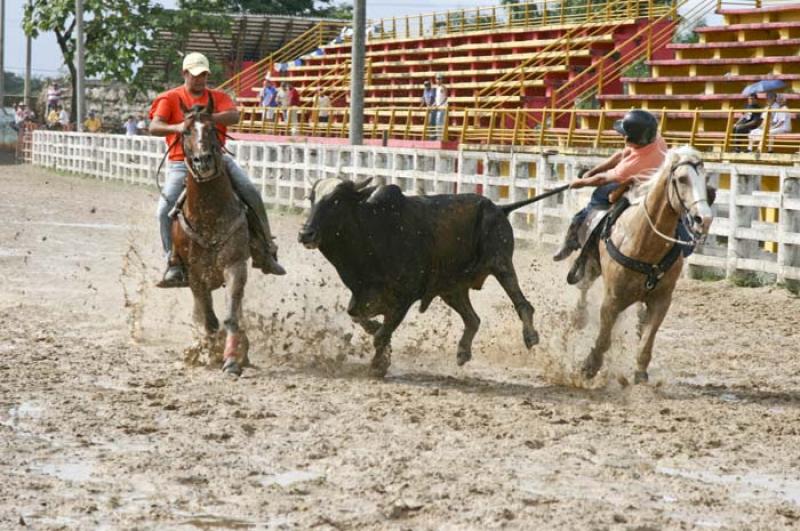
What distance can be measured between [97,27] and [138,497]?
4798 centimetres

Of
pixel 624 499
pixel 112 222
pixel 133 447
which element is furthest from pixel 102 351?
pixel 112 222

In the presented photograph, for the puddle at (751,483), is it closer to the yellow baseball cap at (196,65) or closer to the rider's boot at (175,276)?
the rider's boot at (175,276)

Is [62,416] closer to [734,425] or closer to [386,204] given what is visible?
[386,204]

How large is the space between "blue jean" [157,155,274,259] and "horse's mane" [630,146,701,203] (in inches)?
101

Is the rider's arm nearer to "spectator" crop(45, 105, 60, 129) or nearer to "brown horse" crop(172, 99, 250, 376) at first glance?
"brown horse" crop(172, 99, 250, 376)

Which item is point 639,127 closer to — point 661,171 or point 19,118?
point 661,171

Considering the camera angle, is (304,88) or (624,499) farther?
(304,88)

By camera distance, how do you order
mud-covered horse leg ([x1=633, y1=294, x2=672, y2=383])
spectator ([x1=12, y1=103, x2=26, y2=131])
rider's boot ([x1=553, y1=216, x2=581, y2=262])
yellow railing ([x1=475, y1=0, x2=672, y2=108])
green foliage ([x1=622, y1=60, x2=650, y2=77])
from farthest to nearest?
spectator ([x1=12, y1=103, x2=26, y2=131]) → yellow railing ([x1=475, y1=0, x2=672, y2=108]) → green foliage ([x1=622, y1=60, x2=650, y2=77]) → rider's boot ([x1=553, y1=216, x2=581, y2=262]) → mud-covered horse leg ([x1=633, y1=294, x2=672, y2=383])

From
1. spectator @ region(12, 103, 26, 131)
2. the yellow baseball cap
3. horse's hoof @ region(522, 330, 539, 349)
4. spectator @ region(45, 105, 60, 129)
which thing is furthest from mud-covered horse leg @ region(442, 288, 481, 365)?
spectator @ region(45, 105, 60, 129)

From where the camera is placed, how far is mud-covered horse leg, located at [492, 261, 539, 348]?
10.0 metres

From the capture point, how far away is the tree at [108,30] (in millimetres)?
51906

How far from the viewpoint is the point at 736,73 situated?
25594 mm

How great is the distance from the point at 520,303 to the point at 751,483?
3.65m

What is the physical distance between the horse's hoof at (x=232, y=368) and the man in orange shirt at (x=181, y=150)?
86 cm
